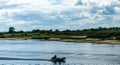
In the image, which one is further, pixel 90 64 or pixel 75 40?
pixel 75 40

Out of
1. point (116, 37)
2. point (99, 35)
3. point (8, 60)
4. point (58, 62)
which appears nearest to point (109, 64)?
point (58, 62)

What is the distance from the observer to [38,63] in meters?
67.6

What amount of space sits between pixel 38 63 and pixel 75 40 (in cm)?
9263

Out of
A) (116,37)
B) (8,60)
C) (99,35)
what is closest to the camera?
(8,60)

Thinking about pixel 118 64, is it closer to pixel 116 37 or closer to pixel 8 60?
pixel 8 60

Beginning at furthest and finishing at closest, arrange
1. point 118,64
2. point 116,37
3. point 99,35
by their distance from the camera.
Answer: point 99,35
point 116,37
point 118,64

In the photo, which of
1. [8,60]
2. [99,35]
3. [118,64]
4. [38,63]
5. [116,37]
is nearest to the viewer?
[118,64]

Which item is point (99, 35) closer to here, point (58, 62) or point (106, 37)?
point (106, 37)

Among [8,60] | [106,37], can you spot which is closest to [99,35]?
[106,37]

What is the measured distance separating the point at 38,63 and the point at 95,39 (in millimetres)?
90636

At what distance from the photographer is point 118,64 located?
63.5m

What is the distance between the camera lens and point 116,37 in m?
151

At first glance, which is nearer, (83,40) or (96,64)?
(96,64)

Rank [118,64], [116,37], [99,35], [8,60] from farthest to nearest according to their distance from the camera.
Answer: [99,35]
[116,37]
[8,60]
[118,64]
